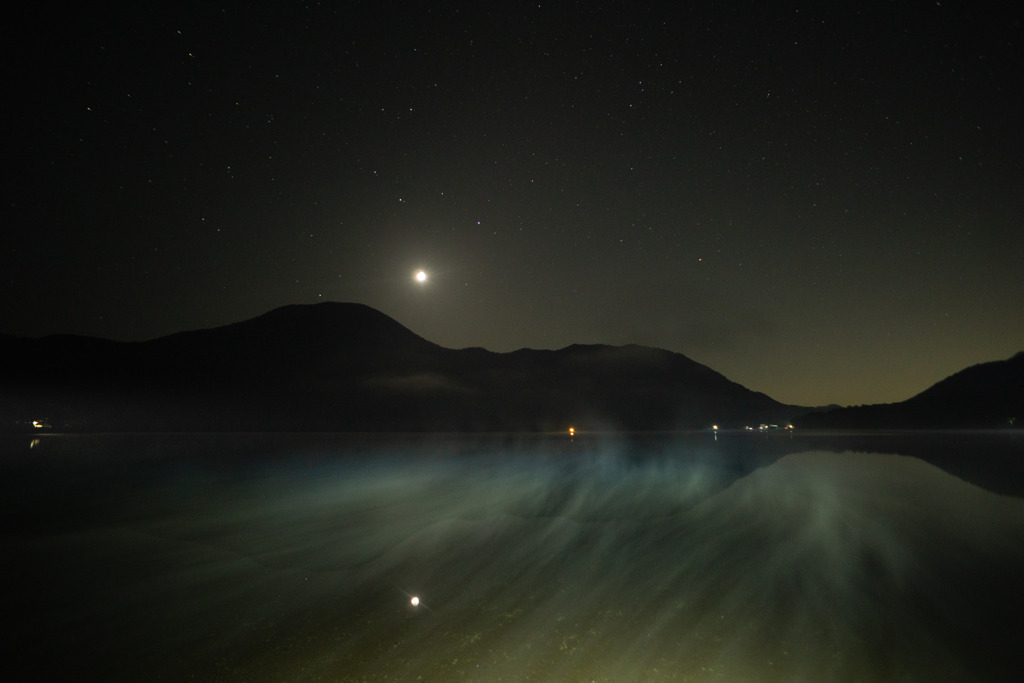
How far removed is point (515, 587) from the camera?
9.34 metres

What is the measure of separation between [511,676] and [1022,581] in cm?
969

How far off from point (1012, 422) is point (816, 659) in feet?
796

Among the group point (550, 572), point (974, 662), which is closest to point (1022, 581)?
point (974, 662)

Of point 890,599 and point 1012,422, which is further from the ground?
point 1012,422

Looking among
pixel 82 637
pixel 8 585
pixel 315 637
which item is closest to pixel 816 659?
pixel 315 637

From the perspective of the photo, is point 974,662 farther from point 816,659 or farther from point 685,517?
point 685,517

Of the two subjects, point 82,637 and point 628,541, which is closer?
point 82,637

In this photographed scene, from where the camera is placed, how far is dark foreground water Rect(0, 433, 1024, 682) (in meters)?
6.34

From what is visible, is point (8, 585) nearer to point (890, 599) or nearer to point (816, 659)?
point (816, 659)

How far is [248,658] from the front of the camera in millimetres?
6441

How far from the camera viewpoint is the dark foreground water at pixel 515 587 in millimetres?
6336

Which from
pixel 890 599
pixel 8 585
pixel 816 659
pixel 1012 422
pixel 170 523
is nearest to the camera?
pixel 816 659

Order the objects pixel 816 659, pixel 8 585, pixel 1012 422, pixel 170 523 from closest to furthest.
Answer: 1. pixel 816 659
2. pixel 8 585
3. pixel 170 523
4. pixel 1012 422

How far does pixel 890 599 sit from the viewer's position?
888cm
